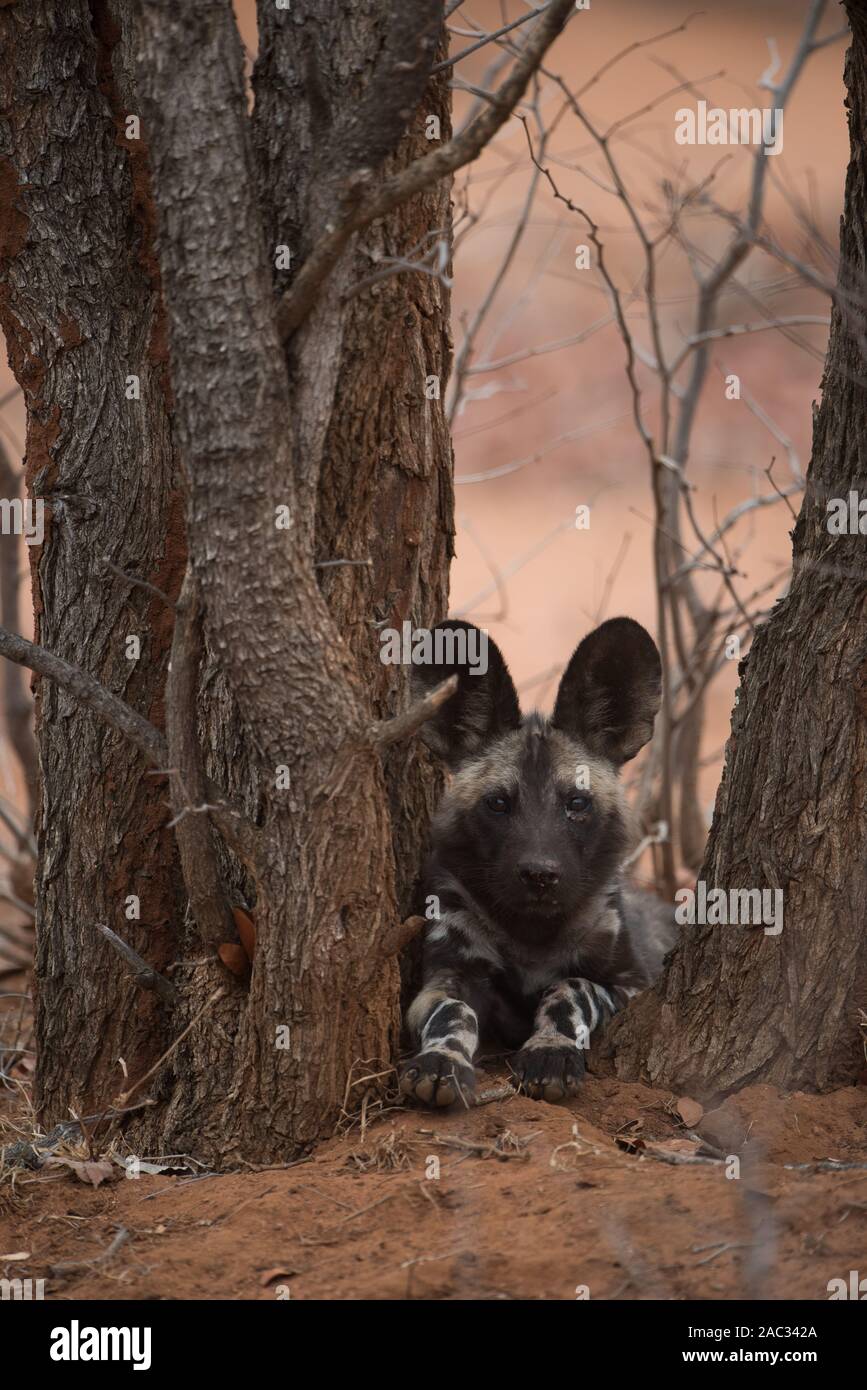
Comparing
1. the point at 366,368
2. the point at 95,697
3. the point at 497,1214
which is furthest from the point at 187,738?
the point at 497,1214

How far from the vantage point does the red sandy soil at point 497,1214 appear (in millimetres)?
3066

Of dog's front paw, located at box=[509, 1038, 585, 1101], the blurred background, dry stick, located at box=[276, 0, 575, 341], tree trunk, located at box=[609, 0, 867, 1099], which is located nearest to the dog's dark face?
dog's front paw, located at box=[509, 1038, 585, 1101]

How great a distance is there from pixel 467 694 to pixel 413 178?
2056mm

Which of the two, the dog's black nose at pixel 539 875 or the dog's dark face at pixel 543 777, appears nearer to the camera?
the dog's black nose at pixel 539 875

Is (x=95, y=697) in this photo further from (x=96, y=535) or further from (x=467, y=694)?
(x=467, y=694)

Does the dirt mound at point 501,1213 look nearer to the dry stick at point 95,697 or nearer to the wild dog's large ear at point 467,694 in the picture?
the dry stick at point 95,697

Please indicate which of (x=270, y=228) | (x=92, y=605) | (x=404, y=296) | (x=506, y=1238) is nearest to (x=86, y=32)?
(x=270, y=228)

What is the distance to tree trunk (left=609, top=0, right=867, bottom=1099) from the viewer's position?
12.6 feet

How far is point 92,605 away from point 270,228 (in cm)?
121

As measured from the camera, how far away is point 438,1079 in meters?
3.93

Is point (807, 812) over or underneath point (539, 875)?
over

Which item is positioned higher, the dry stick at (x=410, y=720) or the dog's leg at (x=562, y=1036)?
the dry stick at (x=410, y=720)

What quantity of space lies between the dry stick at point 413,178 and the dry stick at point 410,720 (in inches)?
36.7

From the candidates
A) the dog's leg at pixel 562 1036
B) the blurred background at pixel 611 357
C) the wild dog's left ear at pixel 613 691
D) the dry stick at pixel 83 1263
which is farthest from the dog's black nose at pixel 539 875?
the blurred background at pixel 611 357
